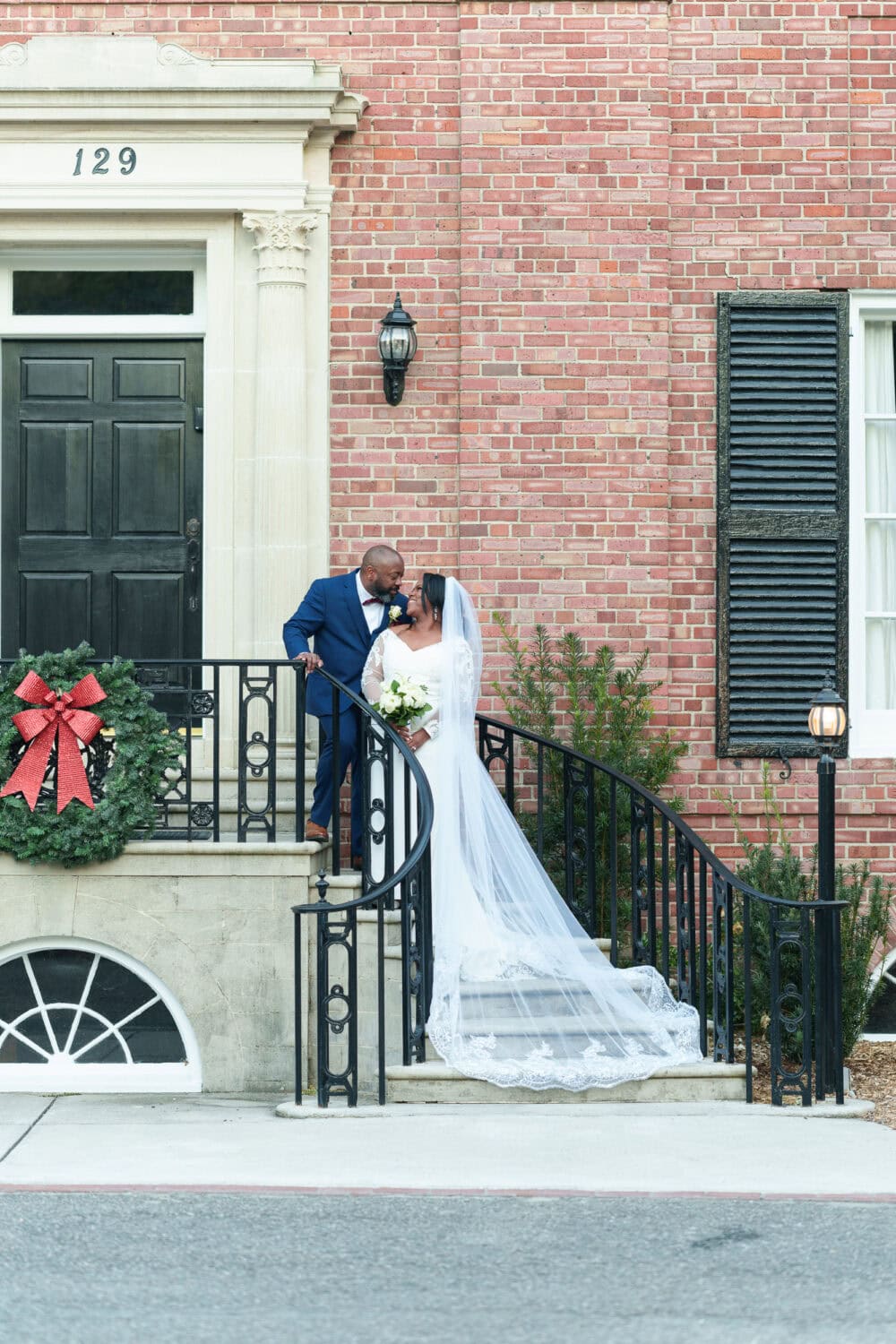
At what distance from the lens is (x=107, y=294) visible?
935cm

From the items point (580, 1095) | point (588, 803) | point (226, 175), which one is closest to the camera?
point (580, 1095)

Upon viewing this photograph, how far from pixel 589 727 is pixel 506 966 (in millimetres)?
1641

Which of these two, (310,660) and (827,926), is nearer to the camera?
(827,926)

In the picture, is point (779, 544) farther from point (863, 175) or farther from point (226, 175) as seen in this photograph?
point (226, 175)

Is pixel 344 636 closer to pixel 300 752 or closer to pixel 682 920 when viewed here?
pixel 300 752

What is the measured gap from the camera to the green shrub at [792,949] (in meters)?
8.02

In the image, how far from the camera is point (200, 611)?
9.23 metres

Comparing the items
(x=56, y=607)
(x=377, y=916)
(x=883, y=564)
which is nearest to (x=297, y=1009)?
(x=377, y=916)

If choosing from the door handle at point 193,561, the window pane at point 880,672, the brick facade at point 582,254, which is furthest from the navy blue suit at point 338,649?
the window pane at point 880,672

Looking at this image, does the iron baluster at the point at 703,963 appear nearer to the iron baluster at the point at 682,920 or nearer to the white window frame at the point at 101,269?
the iron baluster at the point at 682,920

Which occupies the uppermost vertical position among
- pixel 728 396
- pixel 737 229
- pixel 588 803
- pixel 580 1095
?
pixel 737 229

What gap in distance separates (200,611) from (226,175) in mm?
2234

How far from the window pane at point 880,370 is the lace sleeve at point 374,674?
308 cm

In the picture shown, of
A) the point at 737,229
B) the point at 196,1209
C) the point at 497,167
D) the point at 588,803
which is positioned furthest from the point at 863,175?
the point at 196,1209
